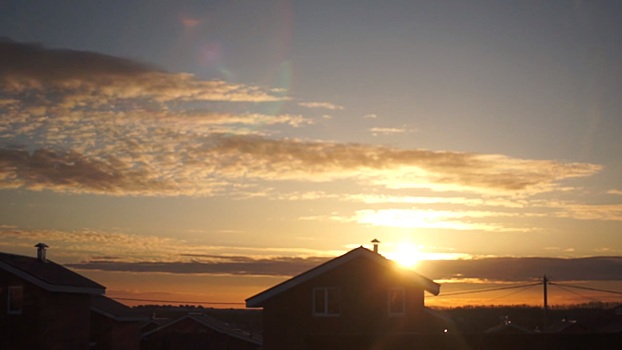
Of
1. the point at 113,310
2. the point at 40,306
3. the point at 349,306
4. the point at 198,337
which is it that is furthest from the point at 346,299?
the point at 198,337

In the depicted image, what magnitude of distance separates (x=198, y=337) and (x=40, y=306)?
56.5ft

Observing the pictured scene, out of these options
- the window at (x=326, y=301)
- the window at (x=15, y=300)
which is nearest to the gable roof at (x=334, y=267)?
the window at (x=326, y=301)

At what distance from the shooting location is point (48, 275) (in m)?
40.9

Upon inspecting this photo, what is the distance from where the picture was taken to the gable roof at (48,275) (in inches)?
1566

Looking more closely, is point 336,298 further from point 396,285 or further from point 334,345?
point 334,345

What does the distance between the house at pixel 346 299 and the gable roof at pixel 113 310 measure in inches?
502

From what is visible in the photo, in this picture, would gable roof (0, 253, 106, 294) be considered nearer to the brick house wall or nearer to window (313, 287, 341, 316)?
the brick house wall

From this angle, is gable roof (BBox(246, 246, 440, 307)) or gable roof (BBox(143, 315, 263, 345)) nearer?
gable roof (BBox(246, 246, 440, 307))

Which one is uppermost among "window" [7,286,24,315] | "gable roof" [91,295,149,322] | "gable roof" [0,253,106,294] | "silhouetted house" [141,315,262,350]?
"gable roof" [0,253,106,294]

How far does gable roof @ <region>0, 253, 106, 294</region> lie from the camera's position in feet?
131

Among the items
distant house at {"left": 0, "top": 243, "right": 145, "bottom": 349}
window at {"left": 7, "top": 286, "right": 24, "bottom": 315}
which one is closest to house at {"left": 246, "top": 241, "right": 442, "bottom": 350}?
distant house at {"left": 0, "top": 243, "right": 145, "bottom": 349}

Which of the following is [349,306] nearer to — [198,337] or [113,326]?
[113,326]

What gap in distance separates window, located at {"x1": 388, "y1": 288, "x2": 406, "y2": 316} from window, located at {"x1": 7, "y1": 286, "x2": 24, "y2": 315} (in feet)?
62.4

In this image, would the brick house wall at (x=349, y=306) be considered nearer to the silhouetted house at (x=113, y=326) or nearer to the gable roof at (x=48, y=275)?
the gable roof at (x=48, y=275)
